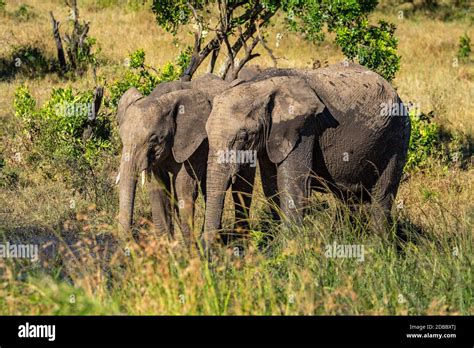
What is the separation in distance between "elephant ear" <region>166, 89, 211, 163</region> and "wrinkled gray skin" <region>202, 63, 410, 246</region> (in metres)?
0.47

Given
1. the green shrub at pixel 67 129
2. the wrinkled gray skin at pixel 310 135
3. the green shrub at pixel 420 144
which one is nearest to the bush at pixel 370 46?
the green shrub at pixel 420 144

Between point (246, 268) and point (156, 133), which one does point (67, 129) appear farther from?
point (246, 268)

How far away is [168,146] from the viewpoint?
356 inches

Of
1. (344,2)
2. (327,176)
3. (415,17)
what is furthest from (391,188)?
(415,17)

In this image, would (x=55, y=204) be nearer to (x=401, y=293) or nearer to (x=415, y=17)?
(x=401, y=293)

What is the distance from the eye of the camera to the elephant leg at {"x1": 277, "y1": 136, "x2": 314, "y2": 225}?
28.6ft

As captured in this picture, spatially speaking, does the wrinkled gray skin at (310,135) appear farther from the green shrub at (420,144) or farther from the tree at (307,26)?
the green shrub at (420,144)

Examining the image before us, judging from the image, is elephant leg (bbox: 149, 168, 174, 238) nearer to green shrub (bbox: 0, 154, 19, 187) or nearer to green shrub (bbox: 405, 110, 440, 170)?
green shrub (bbox: 0, 154, 19, 187)

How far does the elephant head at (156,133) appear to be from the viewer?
28.4 ft

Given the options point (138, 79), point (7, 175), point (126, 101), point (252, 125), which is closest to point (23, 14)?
point (138, 79)

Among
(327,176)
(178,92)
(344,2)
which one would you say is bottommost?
(327,176)

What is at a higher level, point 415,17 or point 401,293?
point 415,17

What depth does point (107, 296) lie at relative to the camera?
6441mm
